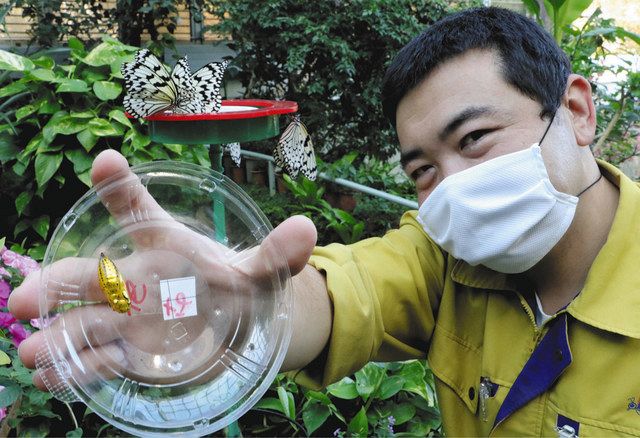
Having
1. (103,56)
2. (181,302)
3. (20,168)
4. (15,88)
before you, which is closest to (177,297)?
(181,302)

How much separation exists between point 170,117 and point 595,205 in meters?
1.13

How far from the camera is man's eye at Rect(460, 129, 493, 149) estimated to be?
1256 mm

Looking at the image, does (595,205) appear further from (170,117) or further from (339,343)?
(170,117)

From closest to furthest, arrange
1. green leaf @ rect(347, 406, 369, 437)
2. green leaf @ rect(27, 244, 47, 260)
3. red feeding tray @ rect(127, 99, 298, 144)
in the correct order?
red feeding tray @ rect(127, 99, 298, 144) → green leaf @ rect(347, 406, 369, 437) → green leaf @ rect(27, 244, 47, 260)

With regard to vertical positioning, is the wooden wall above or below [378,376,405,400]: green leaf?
above

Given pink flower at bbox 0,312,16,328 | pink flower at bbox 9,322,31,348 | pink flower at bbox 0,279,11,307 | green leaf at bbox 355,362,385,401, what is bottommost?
green leaf at bbox 355,362,385,401

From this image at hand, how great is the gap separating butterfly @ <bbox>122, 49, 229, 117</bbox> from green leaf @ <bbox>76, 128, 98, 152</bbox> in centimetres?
107

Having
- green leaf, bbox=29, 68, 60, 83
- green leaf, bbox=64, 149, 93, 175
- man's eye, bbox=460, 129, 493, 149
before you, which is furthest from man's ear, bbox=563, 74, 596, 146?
green leaf, bbox=29, 68, 60, 83

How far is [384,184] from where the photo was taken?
13.4ft

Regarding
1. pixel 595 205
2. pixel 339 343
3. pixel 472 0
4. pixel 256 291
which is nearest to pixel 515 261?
pixel 595 205

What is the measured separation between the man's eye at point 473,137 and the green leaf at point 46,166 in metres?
2.17

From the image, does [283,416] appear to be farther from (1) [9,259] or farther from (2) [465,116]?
(2) [465,116]

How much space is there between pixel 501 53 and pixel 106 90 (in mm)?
2161

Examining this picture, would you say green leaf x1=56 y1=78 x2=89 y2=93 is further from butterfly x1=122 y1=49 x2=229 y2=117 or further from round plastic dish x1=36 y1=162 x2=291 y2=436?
round plastic dish x1=36 y1=162 x2=291 y2=436
